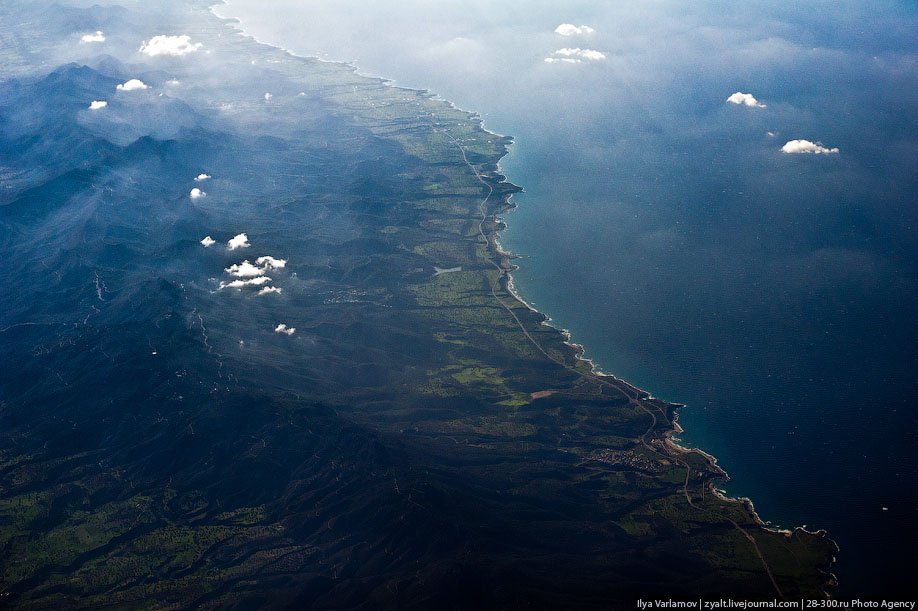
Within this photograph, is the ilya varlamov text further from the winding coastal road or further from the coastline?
the coastline

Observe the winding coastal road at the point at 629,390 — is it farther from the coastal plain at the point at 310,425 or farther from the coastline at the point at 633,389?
the coastal plain at the point at 310,425

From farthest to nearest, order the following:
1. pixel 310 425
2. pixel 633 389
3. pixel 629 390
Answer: pixel 633 389, pixel 629 390, pixel 310 425

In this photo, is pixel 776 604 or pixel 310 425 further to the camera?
pixel 310 425

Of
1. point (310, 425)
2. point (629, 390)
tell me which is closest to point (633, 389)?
point (629, 390)

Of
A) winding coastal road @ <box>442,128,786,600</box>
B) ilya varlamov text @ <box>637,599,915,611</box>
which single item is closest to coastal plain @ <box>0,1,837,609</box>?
A: winding coastal road @ <box>442,128,786,600</box>

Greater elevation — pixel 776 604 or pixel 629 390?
pixel 776 604

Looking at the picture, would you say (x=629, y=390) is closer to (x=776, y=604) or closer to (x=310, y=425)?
(x=776, y=604)

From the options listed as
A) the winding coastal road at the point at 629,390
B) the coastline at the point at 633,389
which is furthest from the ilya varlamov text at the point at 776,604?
the coastline at the point at 633,389

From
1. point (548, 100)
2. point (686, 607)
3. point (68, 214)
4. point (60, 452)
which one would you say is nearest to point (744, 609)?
point (686, 607)
